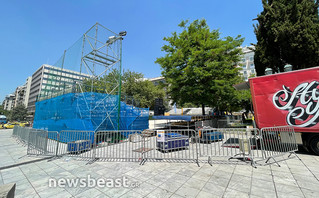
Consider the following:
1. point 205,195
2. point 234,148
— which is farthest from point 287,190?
point 234,148

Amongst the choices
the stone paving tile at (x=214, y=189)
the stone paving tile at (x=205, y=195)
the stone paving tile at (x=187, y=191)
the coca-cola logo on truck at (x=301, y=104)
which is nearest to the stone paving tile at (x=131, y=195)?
the stone paving tile at (x=187, y=191)

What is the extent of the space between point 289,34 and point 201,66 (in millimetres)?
8074

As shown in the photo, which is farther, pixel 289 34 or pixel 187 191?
pixel 289 34

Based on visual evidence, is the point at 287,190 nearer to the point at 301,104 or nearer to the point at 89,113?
the point at 301,104

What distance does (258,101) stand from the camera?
22.3ft

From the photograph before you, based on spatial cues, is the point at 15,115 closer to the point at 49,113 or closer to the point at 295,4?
the point at 49,113

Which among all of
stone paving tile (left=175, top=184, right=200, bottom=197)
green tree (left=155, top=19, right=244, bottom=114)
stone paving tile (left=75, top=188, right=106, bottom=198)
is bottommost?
stone paving tile (left=175, top=184, right=200, bottom=197)

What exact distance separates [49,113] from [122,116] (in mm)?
8108

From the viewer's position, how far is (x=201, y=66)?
40.7ft

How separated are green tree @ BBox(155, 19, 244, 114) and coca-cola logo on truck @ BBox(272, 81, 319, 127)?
5.57m

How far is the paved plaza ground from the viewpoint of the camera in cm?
327

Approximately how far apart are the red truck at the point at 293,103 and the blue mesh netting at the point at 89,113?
1006 centimetres

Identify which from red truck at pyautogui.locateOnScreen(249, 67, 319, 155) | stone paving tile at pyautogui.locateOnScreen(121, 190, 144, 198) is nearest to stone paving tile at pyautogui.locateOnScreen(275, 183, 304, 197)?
stone paving tile at pyautogui.locateOnScreen(121, 190, 144, 198)

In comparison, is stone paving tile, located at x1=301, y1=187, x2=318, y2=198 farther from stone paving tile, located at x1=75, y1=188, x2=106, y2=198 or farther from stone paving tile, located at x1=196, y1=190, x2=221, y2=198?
stone paving tile, located at x1=75, y1=188, x2=106, y2=198
